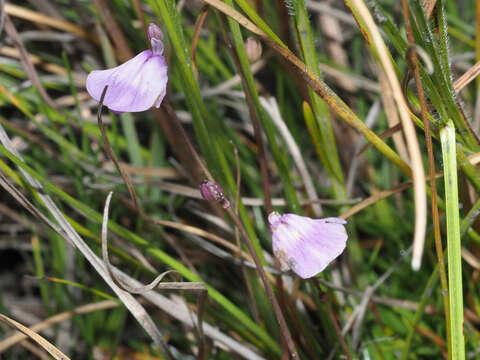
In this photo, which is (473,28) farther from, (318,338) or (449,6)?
(318,338)

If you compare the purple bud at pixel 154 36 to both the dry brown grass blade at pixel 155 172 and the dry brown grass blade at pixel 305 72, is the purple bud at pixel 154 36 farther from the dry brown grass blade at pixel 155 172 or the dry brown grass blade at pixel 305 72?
the dry brown grass blade at pixel 155 172

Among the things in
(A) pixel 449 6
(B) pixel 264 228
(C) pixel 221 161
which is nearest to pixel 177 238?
(B) pixel 264 228

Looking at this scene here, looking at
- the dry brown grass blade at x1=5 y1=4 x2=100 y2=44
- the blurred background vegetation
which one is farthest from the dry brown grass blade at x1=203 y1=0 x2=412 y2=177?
the dry brown grass blade at x1=5 y1=4 x2=100 y2=44

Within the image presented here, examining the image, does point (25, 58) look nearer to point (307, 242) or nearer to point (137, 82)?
point (137, 82)

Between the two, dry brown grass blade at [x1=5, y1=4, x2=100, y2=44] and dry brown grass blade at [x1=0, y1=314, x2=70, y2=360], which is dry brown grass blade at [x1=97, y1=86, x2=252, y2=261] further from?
dry brown grass blade at [x1=5, y1=4, x2=100, y2=44]

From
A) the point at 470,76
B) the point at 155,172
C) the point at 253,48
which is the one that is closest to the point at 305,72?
the point at 253,48

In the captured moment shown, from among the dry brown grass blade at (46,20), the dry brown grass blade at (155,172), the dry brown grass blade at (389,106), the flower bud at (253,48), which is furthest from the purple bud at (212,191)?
the dry brown grass blade at (46,20)
